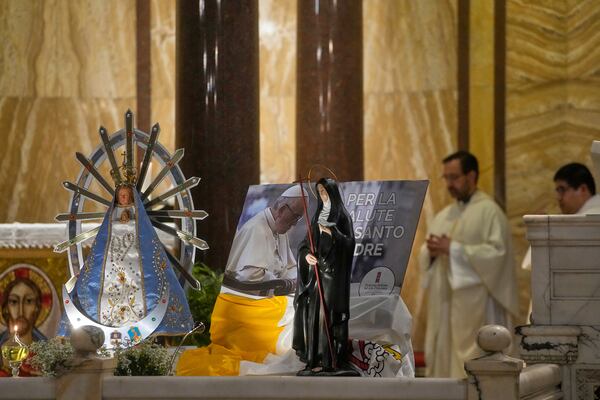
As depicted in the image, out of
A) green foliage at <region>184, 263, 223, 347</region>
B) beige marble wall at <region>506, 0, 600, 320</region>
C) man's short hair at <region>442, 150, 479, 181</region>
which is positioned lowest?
green foliage at <region>184, 263, 223, 347</region>

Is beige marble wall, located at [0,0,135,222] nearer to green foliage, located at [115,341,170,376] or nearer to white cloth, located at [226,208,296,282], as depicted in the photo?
white cloth, located at [226,208,296,282]

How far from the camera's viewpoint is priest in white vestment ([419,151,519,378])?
13.3m

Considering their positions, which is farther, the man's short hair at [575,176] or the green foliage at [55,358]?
the man's short hair at [575,176]

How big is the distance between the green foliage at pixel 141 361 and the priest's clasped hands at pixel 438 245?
4.69 m

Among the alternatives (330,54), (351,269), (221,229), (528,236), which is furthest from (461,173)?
(351,269)

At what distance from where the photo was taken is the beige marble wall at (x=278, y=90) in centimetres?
1475

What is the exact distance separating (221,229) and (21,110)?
371cm

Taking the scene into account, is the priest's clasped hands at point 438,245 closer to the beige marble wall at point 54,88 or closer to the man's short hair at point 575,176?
the man's short hair at point 575,176

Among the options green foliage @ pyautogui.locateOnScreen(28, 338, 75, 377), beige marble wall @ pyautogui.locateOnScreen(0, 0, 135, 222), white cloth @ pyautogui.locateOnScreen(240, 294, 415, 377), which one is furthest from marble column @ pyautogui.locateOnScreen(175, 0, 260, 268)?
green foliage @ pyautogui.locateOnScreen(28, 338, 75, 377)

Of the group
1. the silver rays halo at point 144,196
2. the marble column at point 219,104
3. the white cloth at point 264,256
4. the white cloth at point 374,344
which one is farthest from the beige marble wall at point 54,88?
the white cloth at point 374,344

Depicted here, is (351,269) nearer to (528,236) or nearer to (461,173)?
(528,236)

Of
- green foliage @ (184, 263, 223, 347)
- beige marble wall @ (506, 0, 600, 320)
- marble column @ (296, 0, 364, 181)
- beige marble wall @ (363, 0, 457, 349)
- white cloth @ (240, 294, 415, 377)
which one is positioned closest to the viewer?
white cloth @ (240, 294, 415, 377)

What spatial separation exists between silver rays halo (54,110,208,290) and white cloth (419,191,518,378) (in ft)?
12.6

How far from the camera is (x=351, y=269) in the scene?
8945 millimetres
